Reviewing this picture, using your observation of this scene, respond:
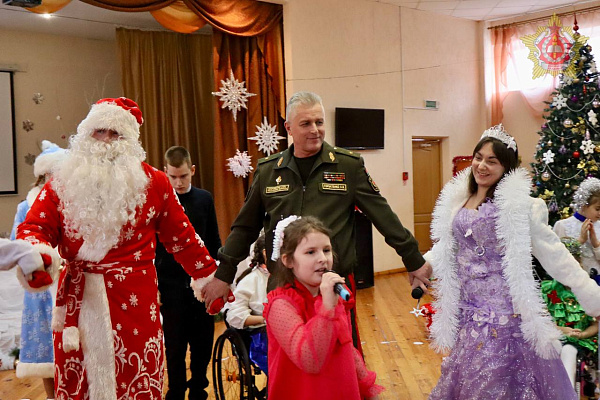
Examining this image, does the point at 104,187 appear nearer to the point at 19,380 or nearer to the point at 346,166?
the point at 346,166

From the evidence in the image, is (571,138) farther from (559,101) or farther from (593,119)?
(559,101)

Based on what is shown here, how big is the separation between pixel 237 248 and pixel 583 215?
3.09 meters

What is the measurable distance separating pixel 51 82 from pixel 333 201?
20.6 feet

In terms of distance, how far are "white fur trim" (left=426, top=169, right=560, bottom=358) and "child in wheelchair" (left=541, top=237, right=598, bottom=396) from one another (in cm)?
87

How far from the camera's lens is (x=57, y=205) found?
8.01 feet

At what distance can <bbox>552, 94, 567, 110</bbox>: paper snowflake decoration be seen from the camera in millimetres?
6578

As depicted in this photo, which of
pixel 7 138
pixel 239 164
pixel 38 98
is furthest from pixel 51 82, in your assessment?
pixel 239 164

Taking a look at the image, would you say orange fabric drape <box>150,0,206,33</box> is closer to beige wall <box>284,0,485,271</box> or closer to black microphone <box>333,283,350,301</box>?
beige wall <box>284,0,485,271</box>

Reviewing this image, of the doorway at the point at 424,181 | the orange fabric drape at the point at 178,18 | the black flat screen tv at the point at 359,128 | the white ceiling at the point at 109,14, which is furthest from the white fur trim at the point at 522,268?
the doorway at the point at 424,181

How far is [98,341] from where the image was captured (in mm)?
2361

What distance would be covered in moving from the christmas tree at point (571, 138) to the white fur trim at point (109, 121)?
5.08m

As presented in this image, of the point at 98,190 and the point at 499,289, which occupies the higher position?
the point at 98,190

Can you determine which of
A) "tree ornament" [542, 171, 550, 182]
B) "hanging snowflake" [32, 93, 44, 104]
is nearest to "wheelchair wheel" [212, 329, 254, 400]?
"tree ornament" [542, 171, 550, 182]

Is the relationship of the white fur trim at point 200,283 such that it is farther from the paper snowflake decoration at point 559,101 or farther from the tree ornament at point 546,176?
the paper snowflake decoration at point 559,101
